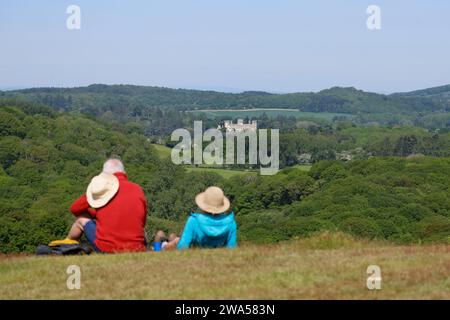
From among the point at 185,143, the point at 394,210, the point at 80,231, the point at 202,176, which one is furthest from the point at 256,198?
the point at 80,231

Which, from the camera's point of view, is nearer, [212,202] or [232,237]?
[212,202]

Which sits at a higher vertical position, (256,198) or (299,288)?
(299,288)

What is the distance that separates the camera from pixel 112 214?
38.8ft

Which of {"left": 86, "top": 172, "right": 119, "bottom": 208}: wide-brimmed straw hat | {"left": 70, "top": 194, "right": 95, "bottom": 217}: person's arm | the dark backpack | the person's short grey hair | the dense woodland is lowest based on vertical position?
the dense woodland

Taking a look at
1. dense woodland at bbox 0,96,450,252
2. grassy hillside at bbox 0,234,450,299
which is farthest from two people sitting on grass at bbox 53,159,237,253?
dense woodland at bbox 0,96,450,252

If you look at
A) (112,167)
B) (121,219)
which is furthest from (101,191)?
(112,167)

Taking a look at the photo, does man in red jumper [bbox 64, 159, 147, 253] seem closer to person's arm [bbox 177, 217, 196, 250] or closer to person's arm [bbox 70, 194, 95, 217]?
person's arm [bbox 70, 194, 95, 217]

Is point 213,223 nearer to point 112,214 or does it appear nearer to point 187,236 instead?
point 187,236

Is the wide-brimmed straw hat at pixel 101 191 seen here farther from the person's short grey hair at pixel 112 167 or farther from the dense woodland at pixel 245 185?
the dense woodland at pixel 245 185

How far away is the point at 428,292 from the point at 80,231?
581cm

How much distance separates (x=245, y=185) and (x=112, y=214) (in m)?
112

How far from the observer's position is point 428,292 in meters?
8.57

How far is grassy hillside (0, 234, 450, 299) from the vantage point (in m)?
8.93
